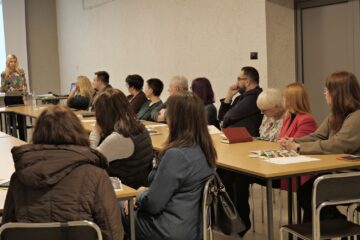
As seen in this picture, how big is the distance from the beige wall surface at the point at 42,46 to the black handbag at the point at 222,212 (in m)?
11.4

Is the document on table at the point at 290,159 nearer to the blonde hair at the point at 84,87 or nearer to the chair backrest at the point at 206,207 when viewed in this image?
the chair backrest at the point at 206,207

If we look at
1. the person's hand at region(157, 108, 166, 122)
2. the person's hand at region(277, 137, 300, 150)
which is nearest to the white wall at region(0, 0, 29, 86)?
the person's hand at region(157, 108, 166, 122)

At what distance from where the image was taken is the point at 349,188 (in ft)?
9.34

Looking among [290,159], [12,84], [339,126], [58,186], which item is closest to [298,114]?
[339,126]

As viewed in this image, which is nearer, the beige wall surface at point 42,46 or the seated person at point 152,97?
the seated person at point 152,97

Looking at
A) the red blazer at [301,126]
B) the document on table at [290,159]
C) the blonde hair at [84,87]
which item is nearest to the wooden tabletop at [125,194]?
the document on table at [290,159]

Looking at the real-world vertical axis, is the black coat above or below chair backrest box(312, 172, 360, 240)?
above

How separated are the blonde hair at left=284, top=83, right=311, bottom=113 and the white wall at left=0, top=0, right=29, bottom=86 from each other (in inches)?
398

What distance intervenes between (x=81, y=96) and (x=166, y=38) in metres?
1.87

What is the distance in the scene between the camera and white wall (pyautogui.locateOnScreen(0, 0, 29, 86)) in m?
13.0

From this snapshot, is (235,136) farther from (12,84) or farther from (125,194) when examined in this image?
(12,84)

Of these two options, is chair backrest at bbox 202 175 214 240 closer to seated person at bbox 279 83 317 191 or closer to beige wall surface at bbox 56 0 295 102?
seated person at bbox 279 83 317 191

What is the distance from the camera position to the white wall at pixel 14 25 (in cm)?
1295

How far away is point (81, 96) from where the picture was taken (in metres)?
7.80
